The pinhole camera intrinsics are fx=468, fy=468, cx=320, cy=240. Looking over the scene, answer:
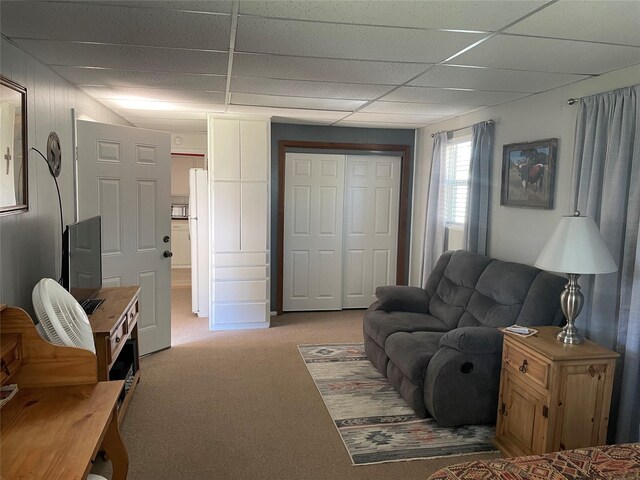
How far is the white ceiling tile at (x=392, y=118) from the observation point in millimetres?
4589

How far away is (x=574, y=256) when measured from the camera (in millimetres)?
2434

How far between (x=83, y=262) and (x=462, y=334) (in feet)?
7.67

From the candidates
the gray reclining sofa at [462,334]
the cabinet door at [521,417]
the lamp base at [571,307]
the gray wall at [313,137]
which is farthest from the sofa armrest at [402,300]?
the gray wall at [313,137]

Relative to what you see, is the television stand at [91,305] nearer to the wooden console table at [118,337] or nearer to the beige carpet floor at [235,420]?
the wooden console table at [118,337]

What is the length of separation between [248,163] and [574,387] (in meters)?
3.60

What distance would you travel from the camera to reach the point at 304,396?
3420 mm

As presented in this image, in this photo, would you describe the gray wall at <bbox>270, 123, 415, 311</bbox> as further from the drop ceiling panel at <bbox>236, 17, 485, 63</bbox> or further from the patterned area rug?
the drop ceiling panel at <bbox>236, 17, 485, 63</bbox>

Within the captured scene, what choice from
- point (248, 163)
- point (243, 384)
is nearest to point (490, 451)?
point (243, 384)

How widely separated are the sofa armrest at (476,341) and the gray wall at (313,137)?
9.77 feet

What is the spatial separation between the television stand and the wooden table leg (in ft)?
3.00

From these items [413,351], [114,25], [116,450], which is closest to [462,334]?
[413,351]

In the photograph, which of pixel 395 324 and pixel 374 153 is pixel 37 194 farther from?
pixel 374 153

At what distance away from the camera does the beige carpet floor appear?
2.53m

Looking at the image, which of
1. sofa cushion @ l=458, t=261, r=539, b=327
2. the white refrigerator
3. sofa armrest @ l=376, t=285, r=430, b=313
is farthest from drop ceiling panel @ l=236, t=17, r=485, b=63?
the white refrigerator
